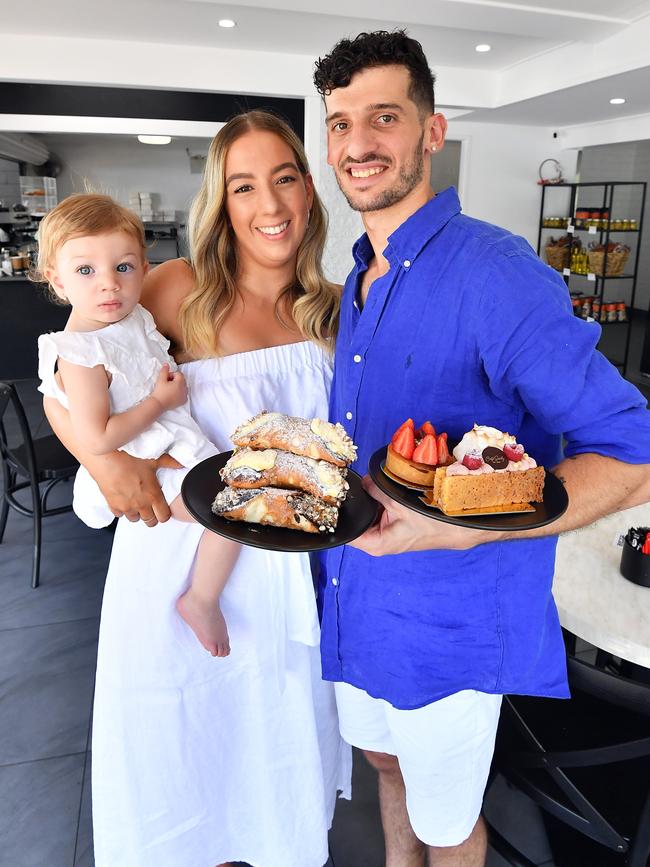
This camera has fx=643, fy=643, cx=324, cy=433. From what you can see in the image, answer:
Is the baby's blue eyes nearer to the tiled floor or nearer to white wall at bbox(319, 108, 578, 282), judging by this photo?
the tiled floor

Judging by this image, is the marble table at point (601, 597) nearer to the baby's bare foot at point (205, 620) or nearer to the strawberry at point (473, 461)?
the strawberry at point (473, 461)

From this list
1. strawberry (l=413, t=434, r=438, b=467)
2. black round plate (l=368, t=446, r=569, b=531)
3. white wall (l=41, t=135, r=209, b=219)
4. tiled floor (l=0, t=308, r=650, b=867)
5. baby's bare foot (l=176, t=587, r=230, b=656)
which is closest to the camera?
black round plate (l=368, t=446, r=569, b=531)

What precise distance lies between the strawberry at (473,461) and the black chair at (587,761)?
1.81 feet

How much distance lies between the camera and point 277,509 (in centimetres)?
102

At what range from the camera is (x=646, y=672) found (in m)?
2.02

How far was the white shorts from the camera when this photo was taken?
136 cm

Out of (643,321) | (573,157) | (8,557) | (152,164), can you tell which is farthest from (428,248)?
(643,321)

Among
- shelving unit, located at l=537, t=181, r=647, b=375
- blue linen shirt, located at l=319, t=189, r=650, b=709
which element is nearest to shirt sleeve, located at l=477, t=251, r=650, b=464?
blue linen shirt, located at l=319, t=189, r=650, b=709

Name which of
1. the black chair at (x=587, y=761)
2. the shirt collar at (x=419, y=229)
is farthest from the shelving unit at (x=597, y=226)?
the shirt collar at (x=419, y=229)

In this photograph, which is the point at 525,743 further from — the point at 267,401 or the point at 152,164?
the point at 152,164

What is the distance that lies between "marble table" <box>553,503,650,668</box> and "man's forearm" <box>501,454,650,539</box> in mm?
489

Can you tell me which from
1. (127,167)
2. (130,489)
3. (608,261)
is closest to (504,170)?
(608,261)

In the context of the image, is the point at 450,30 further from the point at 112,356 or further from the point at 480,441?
the point at 480,441

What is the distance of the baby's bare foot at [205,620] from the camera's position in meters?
1.54
